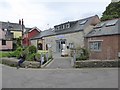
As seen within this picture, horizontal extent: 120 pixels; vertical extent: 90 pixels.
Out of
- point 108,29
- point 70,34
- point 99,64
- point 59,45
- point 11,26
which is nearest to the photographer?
point 99,64

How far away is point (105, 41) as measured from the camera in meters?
28.0

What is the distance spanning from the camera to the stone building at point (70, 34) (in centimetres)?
3394

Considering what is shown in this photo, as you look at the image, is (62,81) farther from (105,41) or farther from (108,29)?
(108,29)

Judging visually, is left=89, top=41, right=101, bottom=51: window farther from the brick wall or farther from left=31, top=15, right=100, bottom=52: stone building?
left=31, top=15, right=100, bottom=52: stone building

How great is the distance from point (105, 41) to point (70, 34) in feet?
31.3

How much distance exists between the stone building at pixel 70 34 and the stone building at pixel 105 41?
1813mm

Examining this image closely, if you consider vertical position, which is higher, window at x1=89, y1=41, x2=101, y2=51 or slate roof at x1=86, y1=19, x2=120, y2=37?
slate roof at x1=86, y1=19, x2=120, y2=37

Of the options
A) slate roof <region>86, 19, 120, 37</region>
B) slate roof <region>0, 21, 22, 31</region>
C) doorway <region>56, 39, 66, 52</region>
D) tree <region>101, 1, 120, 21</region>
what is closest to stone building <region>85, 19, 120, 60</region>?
slate roof <region>86, 19, 120, 37</region>

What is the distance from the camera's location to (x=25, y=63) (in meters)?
22.1

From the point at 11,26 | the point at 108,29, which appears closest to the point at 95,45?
the point at 108,29

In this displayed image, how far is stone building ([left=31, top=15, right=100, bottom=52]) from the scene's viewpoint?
111 feet

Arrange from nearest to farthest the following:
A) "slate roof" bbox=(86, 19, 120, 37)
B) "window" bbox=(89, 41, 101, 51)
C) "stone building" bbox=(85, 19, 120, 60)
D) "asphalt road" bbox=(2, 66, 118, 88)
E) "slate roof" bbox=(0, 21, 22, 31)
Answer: "asphalt road" bbox=(2, 66, 118, 88)
"stone building" bbox=(85, 19, 120, 60)
"slate roof" bbox=(86, 19, 120, 37)
"window" bbox=(89, 41, 101, 51)
"slate roof" bbox=(0, 21, 22, 31)

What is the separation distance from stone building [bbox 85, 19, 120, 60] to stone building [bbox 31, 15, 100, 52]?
5.95 ft

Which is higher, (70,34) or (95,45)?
(70,34)
